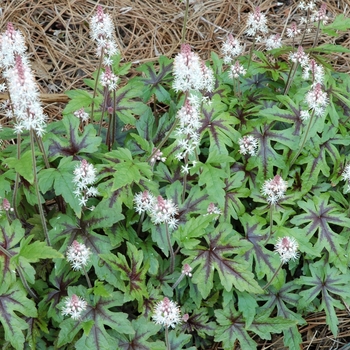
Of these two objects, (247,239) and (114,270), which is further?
(247,239)

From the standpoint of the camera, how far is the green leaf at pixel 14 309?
8.41 feet

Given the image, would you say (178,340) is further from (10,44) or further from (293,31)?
(293,31)

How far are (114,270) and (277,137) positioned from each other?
1339mm

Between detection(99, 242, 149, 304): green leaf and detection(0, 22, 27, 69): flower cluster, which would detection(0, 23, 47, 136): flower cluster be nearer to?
detection(0, 22, 27, 69): flower cluster

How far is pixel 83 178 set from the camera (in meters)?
2.68

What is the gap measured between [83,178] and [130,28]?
257cm

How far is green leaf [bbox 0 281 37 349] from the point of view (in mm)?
2562

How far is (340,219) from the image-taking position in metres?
3.11

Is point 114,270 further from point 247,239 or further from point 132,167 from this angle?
point 247,239

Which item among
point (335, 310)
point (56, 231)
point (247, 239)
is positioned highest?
point (56, 231)

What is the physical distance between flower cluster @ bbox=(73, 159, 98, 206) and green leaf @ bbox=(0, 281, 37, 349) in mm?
570

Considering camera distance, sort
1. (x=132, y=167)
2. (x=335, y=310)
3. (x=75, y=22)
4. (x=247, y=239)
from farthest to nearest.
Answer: (x=75, y=22) < (x=335, y=310) < (x=247, y=239) < (x=132, y=167)

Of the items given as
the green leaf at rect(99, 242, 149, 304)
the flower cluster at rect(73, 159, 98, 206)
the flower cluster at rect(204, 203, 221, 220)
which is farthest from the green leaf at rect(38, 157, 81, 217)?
the flower cluster at rect(204, 203, 221, 220)

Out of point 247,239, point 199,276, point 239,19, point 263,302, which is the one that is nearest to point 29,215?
point 199,276
